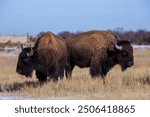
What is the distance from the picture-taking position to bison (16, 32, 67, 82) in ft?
53.3

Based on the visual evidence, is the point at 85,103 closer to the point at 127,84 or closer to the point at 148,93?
the point at 148,93

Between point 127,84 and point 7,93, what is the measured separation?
4172 millimetres

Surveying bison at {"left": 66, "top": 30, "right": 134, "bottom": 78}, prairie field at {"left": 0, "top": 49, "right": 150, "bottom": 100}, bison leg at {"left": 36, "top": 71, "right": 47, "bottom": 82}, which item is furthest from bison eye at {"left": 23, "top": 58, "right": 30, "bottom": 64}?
bison at {"left": 66, "top": 30, "right": 134, "bottom": 78}

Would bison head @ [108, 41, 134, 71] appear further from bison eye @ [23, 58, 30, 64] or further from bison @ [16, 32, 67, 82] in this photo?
bison eye @ [23, 58, 30, 64]

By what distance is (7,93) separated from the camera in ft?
49.2

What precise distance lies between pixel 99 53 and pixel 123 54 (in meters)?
1.10

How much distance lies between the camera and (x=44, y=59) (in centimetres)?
1620

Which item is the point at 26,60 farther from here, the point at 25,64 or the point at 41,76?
the point at 41,76

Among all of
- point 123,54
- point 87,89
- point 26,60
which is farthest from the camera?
point 123,54

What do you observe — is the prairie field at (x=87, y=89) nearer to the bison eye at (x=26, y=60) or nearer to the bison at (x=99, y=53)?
the bison eye at (x=26, y=60)

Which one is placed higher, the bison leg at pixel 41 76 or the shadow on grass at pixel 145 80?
the bison leg at pixel 41 76

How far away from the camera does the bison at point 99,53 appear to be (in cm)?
1802

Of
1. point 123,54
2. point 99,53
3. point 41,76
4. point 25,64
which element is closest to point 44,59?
point 41,76

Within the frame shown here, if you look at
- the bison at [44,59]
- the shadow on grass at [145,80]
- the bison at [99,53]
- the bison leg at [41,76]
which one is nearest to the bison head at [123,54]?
the bison at [99,53]
